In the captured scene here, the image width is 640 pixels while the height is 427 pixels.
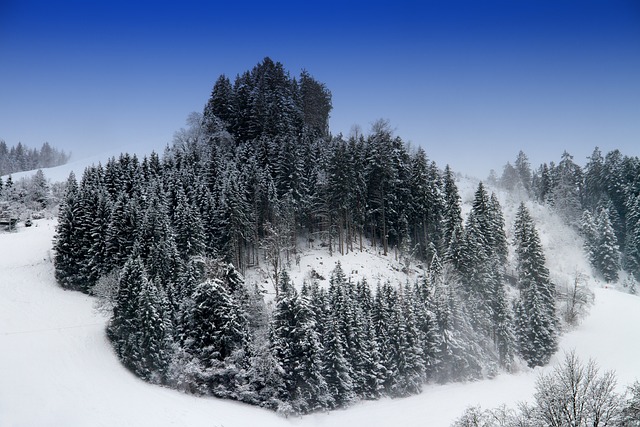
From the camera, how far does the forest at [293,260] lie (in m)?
40.4

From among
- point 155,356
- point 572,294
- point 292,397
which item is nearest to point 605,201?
point 572,294

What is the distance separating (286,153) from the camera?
66.8 meters

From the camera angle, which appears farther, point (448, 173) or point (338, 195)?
point (448, 173)

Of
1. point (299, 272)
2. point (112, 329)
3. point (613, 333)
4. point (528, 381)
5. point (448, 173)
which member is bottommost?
point (528, 381)

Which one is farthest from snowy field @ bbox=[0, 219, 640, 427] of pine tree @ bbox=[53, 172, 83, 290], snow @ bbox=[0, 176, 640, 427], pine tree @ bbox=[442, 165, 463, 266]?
pine tree @ bbox=[442, 165, 463, 266]

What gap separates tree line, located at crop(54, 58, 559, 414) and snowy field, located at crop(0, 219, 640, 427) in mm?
1905

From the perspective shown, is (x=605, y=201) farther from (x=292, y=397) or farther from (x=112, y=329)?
(x=112, y=329)

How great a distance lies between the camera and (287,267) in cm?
5712

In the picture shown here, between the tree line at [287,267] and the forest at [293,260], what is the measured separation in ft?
0.64

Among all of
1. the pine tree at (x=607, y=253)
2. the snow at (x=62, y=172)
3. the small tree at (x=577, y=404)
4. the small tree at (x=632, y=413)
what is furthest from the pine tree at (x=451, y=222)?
the snow at (x=62, y=172)

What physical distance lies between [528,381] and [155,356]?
40.3 meters

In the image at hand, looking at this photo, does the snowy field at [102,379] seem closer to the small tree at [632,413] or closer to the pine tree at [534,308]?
the pine tree at [534,308]

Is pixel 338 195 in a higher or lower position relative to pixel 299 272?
higher

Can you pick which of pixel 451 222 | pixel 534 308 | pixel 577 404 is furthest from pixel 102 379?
pixel 451 222
